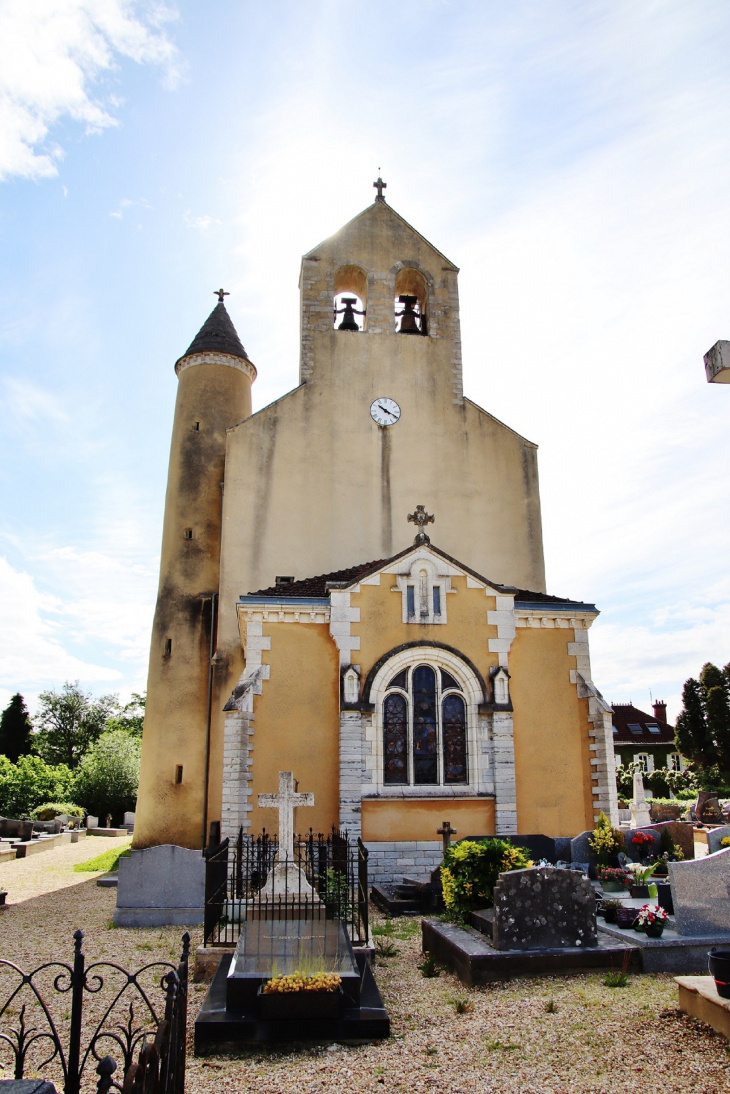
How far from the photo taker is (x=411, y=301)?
2398cm

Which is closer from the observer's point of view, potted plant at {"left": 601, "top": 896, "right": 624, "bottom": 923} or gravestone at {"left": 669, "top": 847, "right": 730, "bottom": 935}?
gravestone at {"left": 669, "top": 847, "right": 730, "bottom": 935}

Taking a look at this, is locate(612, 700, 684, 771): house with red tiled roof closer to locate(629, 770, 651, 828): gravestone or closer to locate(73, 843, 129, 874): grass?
locate(629, 770, 651, 828): gravestone

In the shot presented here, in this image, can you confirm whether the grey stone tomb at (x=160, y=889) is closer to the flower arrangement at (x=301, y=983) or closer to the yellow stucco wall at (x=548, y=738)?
the flower arrangement at (x=301, y=983)

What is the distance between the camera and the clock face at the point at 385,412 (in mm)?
21828

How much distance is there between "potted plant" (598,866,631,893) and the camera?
11.6 meters

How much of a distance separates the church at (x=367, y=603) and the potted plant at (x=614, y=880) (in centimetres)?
336

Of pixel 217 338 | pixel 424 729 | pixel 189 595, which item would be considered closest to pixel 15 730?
pixel 189 595

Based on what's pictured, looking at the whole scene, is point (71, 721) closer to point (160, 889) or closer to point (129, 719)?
point (129, 719)

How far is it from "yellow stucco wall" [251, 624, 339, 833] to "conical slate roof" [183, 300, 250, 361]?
38.1ft

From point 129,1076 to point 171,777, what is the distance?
689 inches

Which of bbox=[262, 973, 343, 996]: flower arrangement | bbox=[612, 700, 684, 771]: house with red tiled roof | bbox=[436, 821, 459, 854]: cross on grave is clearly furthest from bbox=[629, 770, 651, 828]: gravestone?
bbox=[612, 700, 684, 771]: house with red tiled roof

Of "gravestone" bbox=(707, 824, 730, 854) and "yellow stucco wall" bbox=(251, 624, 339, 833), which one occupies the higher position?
"yellow stucco wall" bbox=(251, 624, 339, 833)

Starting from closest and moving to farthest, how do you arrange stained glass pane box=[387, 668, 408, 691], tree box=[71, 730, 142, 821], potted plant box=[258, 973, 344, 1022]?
potted plant box=[258, 973, 344, 1022]
stained glass pane box=[387, 668, 408, 691]
tree box=[71, 730, 142, 821]

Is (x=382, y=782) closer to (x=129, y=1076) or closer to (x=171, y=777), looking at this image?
(x=171, y=777)
